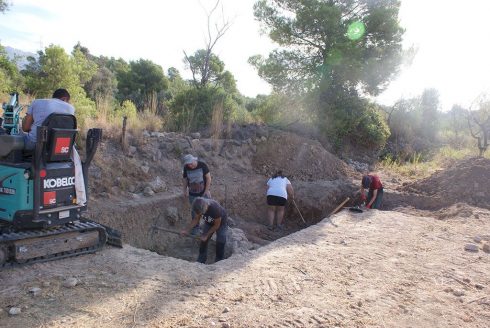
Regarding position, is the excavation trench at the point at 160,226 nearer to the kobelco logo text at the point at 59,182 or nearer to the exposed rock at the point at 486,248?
the kobelco logo text at the point at 59,182

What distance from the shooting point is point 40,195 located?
484cm

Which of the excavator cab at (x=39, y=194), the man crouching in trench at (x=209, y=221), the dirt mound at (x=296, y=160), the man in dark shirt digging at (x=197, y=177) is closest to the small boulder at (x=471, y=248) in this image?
the man crouching in trench at (x=209, y=221)

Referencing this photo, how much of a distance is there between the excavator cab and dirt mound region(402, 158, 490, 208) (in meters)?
9.39

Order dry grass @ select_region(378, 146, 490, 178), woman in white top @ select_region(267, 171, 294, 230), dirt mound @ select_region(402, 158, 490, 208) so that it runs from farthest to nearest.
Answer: dry grass @ select_region(378, 146, 490, 178) < dirt mound @ select_region(402, 158, 490, 208) < woman in white top @ select_region(267, 171, 294, 230)

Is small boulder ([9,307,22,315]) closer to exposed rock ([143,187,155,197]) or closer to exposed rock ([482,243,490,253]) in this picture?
exposed rock ([143,187,155,197])

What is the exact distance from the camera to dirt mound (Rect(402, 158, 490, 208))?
10.8m

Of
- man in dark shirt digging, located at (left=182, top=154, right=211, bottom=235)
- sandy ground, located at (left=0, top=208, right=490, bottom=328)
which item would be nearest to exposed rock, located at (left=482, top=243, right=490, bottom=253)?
sandy ground, located at (left=0, top=208, right=490, bottom=328)

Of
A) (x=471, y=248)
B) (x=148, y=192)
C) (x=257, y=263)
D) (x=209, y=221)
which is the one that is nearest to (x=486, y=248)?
(x=471, y=248)

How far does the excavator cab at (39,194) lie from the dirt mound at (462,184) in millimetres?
9391

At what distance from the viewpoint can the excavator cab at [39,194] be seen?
15.5ft

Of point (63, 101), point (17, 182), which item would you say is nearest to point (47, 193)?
point (17, 182)

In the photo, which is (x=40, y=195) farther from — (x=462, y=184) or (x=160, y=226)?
(x=462, y=184)

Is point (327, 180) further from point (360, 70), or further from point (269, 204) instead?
point (360, 70)

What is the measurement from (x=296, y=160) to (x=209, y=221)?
7034mm
